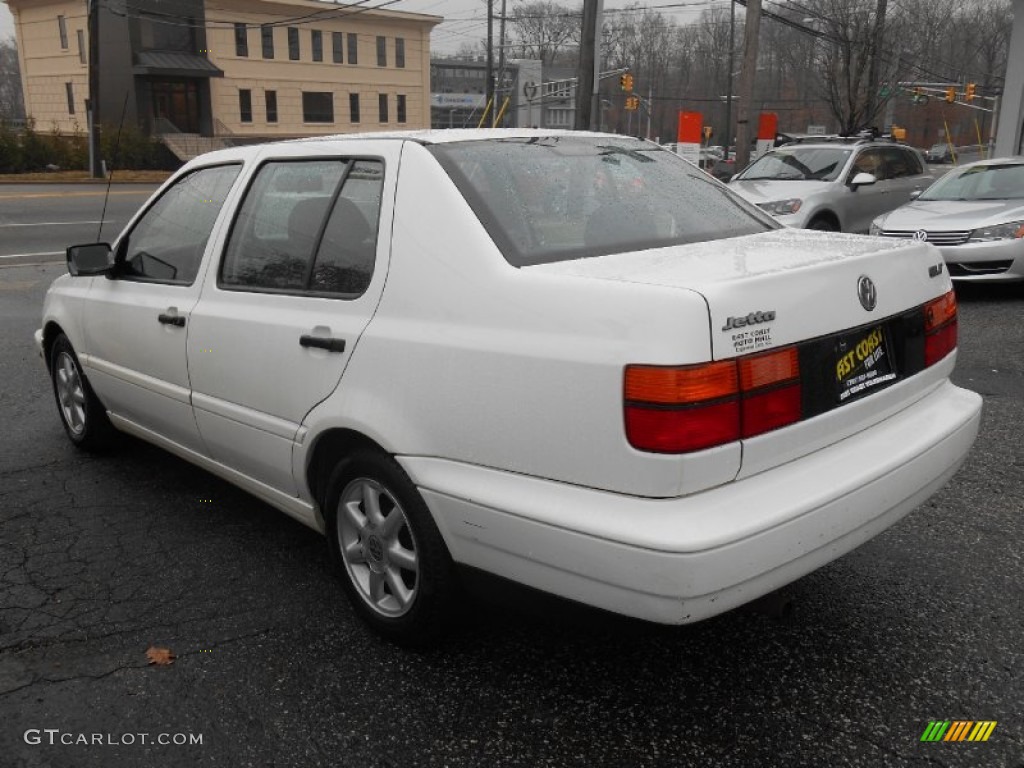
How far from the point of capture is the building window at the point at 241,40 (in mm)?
49594

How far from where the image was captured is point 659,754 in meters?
2.47

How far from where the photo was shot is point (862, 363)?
267cm

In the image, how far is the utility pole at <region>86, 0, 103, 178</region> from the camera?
26234 mm

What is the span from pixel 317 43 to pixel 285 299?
5448cm

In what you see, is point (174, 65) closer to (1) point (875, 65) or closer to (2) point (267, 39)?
(2) point (267, 39)

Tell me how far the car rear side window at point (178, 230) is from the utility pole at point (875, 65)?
23206mm

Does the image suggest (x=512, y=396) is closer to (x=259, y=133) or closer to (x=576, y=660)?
(x=576, y=660)

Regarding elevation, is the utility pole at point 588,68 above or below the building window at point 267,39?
below

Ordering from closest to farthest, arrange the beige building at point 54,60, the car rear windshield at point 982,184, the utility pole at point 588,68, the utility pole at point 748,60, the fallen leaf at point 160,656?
the fallen leaf at point 160,656, the car rear windshield at point 982,184, the utility pole at point 588,68, the utility pole at point 748,60, the beige building at point 54,60

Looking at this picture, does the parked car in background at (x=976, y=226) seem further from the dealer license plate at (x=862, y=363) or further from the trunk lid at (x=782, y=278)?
the dealer license plate at (x=862, y=363)

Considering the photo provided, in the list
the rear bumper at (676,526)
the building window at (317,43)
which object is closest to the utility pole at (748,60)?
the rear bumper at (676,526)

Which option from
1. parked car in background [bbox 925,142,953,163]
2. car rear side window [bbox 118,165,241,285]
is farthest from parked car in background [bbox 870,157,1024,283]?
parked car in background [bbox 925,142,953,163]

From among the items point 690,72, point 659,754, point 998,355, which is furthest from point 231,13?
point 659,754

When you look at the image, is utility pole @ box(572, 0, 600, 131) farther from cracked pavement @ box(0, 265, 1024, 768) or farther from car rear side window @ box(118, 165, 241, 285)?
cracked pavement @ box(0, 265, 1024, 768)
